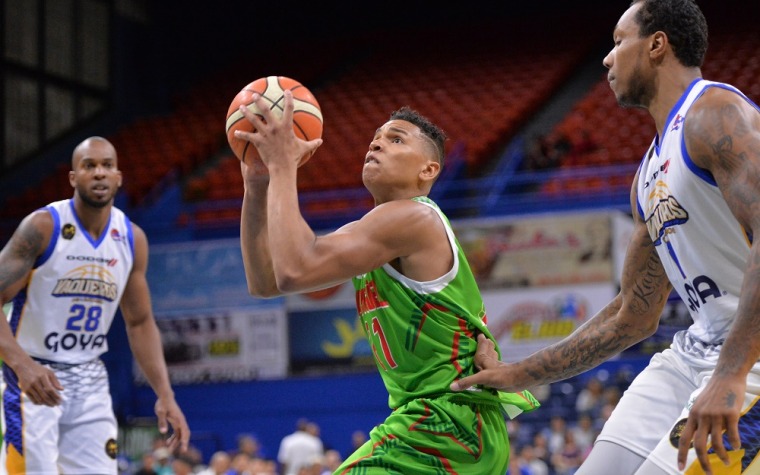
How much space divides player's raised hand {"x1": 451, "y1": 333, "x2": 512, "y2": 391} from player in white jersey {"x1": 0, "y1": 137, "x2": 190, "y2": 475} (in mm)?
2600

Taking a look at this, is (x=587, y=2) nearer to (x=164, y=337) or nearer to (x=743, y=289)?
(x=164, y=337)

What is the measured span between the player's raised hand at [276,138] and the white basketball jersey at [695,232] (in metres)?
1.24

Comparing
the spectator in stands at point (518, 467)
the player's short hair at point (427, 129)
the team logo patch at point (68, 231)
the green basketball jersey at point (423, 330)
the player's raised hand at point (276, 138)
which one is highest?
the player's raised hand at point (276, 138)

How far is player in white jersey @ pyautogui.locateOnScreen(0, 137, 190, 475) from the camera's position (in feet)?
Answer: 18.9

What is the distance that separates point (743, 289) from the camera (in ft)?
9.77

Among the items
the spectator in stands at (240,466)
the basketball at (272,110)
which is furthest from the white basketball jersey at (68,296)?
the spectator in stands at (240,466)

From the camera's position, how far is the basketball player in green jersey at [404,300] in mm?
3615

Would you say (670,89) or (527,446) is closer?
(670,89)

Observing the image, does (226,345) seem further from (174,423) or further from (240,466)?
(174,423)

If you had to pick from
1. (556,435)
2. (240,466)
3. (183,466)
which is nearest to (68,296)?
(183,466)

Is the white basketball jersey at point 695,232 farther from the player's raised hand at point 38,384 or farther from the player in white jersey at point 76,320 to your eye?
the player in white jersey at point 76,320

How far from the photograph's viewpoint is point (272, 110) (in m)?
3.90

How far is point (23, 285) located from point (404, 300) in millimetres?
3044

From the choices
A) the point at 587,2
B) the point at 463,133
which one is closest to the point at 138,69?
the point at 463,133
